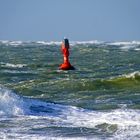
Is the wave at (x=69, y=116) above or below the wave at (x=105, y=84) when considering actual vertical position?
above

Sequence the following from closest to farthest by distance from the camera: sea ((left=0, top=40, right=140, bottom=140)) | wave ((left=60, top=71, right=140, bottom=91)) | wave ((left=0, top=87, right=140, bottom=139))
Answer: sea ((left=0, top=40, right=140, bottom=140))
wave ((left=0, top=87, right=140, bottom=139))
wave ((left=60, top=71, right=140, bottom=91))

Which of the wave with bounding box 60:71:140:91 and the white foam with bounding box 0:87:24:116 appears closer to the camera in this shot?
the white foam with bounding box 0:87:24:116

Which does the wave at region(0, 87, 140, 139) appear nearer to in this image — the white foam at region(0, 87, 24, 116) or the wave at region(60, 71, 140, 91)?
the white foam at region(0, 87, 24, 116)

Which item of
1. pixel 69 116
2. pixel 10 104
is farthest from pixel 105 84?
pixel 69 116

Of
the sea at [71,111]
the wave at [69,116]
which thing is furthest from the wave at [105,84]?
the wave at [69,116]

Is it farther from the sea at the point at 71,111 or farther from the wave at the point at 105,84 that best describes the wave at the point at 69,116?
the wave at the point at 105,84

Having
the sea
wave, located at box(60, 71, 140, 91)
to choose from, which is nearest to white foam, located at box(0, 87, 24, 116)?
the sea

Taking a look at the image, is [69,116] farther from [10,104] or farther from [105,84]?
[105,84]

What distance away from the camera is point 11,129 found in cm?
1252

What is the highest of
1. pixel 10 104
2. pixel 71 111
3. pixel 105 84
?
pixel 10 104

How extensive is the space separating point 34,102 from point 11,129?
14.4ft

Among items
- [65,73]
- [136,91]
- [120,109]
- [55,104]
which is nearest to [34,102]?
[55,104]

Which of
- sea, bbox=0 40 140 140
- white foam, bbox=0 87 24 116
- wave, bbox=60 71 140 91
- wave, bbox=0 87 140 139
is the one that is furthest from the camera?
wave, bbox=60 71 140 91

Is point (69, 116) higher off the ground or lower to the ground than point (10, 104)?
lower
